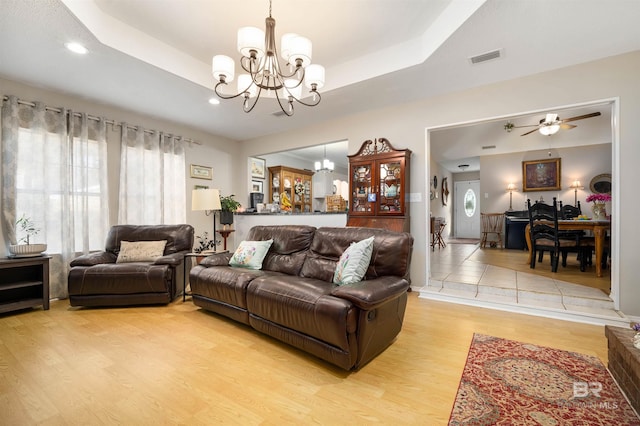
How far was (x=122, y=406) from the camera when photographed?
1555mm

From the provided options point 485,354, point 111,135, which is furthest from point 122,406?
point 111,135

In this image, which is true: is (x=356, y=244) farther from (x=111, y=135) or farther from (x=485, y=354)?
(x=111, y=135)

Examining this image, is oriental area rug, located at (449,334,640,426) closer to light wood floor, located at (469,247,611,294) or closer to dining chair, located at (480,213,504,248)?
light wood floor, located at (469,247,611,294)

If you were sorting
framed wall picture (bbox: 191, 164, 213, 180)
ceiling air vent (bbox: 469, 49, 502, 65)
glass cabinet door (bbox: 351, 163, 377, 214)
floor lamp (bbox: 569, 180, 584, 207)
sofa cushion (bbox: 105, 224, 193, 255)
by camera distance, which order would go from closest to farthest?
ceiling air vent (bbox: 469, 49, 502, 65) → sofa cushion (bbox: 105, 224, 193, 255) → glass cabinet door (bbox: 351, 163, 377, 214) → framed wall picture (bbox: 191, 164, 213, 180) → floor lamp (bbox: 569, 180, 584, 207)

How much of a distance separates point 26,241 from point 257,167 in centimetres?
406

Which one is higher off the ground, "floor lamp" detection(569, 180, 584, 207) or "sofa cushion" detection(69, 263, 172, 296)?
"floor lamp" detection(569, 180, 584, 207)

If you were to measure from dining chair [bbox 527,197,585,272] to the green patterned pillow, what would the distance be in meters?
3.59

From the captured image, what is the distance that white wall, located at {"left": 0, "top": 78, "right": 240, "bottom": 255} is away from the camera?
342 cm

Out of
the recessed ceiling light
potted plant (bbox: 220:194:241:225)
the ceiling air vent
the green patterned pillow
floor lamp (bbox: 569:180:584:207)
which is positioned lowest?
the green patterned pillow

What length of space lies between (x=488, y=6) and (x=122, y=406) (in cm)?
362

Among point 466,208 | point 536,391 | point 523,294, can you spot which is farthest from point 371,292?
point 466,208

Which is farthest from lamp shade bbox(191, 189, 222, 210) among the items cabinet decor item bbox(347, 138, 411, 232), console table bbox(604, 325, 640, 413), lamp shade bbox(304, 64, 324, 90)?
console table bbox(604, 325, 640, 413)

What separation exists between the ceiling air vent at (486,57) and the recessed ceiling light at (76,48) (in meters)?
3.78

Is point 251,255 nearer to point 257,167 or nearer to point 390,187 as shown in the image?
point 390,187
